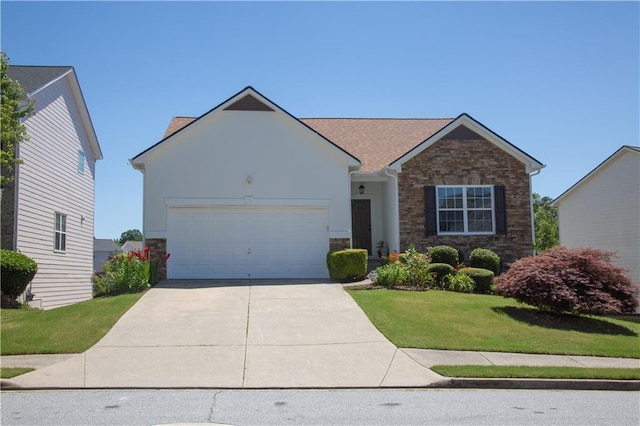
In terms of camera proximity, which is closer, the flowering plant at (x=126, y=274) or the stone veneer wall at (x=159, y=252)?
the flowering plant at (x=126, y=274)

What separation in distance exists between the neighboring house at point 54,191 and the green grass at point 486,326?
35.1ft

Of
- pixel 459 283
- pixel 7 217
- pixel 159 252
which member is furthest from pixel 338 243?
pixel 7 217

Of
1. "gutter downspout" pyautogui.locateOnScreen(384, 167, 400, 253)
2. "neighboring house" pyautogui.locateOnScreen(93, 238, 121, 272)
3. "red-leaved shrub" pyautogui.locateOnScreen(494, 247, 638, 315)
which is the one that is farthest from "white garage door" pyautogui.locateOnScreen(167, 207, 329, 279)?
"neighboring house" pyautogui.locateOnScreen(93, 238, 121, 272)

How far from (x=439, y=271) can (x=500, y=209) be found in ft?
14.1

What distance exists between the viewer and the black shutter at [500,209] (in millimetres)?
21031

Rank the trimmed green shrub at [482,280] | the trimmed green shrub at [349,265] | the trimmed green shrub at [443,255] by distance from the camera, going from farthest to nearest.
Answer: the trimmed green shrub at [443,255] → the trimmed green shrub at [349,265] → the trimmed green shrub at [482,280]

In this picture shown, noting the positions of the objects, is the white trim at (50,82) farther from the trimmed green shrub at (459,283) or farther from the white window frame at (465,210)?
the trimmed green shrub at (459,283)

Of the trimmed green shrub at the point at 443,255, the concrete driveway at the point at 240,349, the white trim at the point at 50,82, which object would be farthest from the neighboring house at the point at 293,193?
the white trim at the point at 50,82

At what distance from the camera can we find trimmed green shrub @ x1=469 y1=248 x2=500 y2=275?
19422 mm

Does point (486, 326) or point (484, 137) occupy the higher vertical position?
point (484, 137)

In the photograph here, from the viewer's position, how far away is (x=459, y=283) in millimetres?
17844

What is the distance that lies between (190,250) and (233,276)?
1.59 meters

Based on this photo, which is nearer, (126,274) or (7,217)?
(126,274)

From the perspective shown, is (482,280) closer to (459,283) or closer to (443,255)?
(459,283)
